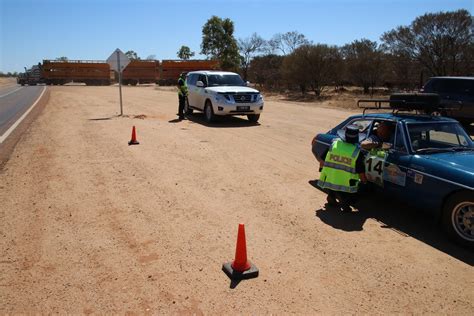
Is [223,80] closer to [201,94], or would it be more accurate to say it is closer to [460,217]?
[201,94]

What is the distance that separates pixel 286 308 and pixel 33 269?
262cm

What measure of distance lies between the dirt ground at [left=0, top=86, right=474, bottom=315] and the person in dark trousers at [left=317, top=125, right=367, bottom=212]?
0.30 m

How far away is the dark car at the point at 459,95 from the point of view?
14320 millimetres

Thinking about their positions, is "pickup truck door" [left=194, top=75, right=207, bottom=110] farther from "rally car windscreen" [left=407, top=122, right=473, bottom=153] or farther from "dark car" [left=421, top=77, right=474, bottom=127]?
"rally car windscreen" [left=407, top=122, right=473, bottom=153]

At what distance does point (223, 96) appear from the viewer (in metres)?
15.0

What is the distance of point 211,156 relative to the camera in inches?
381

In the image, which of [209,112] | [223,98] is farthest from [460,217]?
[209,112]

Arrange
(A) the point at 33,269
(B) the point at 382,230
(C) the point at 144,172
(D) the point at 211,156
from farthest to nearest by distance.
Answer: (D) the point at 211,156, (C) the point at 144,172, (B) the point at 382,230, (A) the point at 33,269

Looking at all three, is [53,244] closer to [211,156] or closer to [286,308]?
[286,308]

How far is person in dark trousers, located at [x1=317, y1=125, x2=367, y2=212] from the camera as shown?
19.0 ft

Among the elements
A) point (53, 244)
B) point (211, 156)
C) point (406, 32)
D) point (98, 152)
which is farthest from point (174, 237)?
point (406, 32)

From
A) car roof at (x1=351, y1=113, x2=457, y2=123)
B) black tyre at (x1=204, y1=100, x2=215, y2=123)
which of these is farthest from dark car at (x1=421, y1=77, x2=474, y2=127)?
car roof at (x1=351, y1=113, x2=457, y2=123)

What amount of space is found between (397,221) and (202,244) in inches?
110

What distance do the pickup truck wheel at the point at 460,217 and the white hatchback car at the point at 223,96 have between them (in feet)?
35.0
